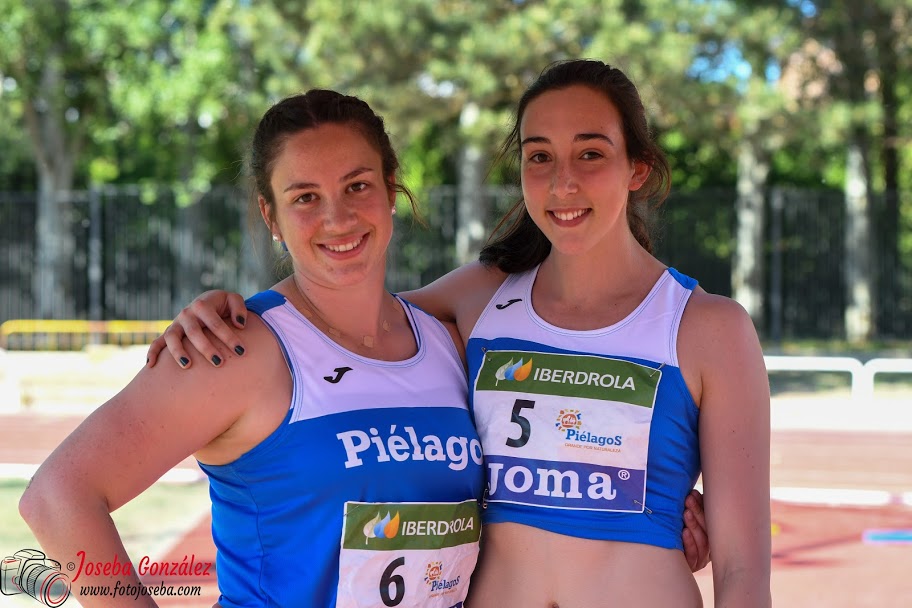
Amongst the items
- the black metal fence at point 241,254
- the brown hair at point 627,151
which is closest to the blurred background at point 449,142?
the black metal fence at point 241,254

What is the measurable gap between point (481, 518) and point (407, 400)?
0.36m

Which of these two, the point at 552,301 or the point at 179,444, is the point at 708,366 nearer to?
the point at 552,301

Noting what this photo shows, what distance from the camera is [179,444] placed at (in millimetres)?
2131

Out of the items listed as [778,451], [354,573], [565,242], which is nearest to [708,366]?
[565,242]

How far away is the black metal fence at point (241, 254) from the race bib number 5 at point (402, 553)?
14224 mm

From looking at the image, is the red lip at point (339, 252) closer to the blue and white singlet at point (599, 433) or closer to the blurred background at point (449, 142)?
the blue and white singlet at point (599, 433)

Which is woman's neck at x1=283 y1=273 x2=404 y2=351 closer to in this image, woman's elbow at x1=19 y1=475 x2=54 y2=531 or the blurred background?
woman's elbow at x1=19 y1=475 x2=54 y2=531

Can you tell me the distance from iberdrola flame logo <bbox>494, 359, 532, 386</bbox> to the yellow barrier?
13812 mm

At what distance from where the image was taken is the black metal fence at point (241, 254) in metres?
17.0

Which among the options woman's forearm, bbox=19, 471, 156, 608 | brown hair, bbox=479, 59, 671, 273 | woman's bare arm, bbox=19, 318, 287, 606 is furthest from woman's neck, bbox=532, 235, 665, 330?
woman's forearm, bbox=19, 471, 156, 608

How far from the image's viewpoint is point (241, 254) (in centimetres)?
1723

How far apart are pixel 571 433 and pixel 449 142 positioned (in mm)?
13267

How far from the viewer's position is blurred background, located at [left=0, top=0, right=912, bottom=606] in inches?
525

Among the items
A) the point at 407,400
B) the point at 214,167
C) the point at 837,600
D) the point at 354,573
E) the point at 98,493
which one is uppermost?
the point at 214,167
